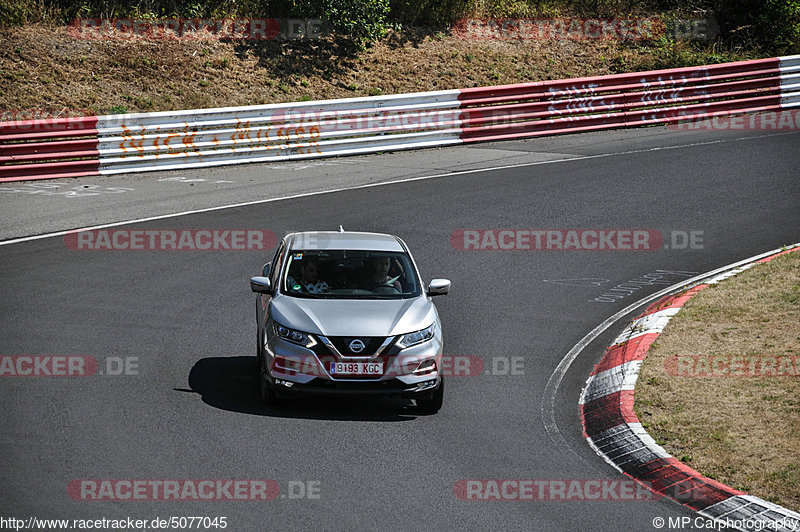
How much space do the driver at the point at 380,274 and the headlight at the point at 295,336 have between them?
117 cm

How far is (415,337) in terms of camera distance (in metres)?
9.48

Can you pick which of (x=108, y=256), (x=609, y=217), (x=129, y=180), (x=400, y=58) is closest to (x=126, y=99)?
(x=129, y=180)

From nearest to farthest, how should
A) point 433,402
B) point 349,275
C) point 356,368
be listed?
point 356,368, point 433,402, point 349,275

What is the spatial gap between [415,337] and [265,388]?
154cm

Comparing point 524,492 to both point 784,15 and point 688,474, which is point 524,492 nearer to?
point 688,474

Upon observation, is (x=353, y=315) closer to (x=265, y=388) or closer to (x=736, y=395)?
(x=265, y=388)

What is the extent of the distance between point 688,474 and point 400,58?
22.6m

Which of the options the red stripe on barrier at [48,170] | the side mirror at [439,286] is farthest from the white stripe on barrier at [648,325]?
the red stripe on barrier at [48,170]

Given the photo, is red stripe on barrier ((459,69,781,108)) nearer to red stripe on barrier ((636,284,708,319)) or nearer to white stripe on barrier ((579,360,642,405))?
red stripe on barrier ((636,284,708,319))

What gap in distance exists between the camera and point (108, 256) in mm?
14758

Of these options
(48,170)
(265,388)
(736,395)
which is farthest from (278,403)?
(48,170)

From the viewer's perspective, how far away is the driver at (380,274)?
10305mm

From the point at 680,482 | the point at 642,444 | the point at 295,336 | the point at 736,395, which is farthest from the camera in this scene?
the point at 736,395

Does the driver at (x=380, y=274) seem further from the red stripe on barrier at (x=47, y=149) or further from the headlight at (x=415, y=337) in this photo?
the red stripe on barrier at (x=47, y=149)
